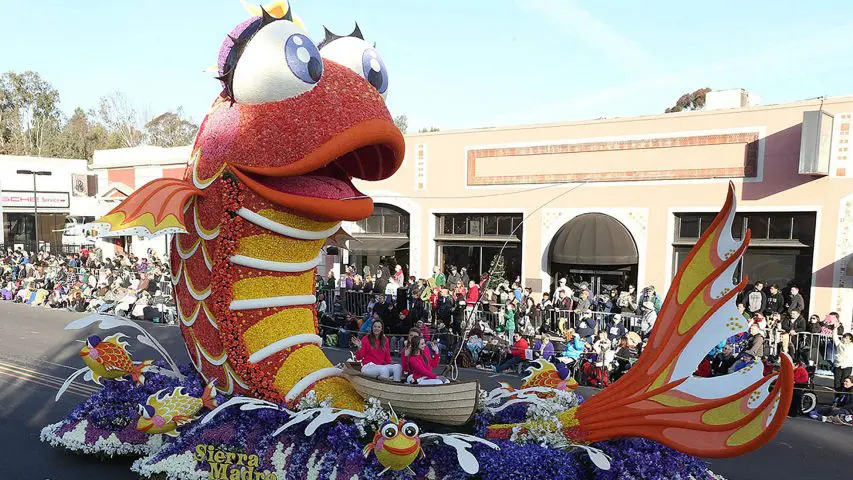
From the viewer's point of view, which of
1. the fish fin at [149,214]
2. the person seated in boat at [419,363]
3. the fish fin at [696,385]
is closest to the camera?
the fish fin at [696,385]

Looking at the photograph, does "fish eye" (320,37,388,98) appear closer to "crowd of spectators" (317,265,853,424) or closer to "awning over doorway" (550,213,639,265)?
"crowd of spectators" (317,265,853,424)

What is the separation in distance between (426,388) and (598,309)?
907 centimetres

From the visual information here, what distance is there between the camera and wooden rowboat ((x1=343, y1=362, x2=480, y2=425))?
5.38 m

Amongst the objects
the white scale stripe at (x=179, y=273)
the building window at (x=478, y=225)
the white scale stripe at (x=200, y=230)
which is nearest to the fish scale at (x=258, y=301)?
the white scale stripe at (x=200, y=230)

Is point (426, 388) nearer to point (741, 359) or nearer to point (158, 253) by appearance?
point (741, 359)

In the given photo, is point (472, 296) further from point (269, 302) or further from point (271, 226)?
point (271, 226)

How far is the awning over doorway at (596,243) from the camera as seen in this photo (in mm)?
15305

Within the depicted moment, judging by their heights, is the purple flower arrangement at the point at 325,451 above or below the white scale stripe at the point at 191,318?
below

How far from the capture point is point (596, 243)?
1540 centimetres

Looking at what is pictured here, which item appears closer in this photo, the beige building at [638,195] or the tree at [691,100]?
the beige building at [638,195]

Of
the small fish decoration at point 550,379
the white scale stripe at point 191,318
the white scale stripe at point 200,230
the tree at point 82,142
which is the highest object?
the tree at point 82,142

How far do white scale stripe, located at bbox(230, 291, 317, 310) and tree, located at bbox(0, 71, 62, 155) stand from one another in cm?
5400

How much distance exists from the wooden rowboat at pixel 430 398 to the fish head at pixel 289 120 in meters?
1.77

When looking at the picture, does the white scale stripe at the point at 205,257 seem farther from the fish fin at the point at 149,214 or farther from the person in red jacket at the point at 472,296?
the person in red jacket at the point at 472,296
